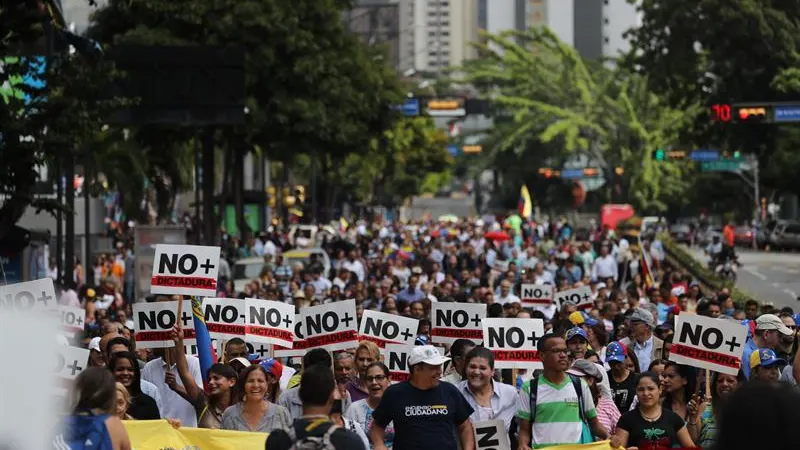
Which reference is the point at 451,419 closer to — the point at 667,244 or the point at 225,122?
the point at 225,122

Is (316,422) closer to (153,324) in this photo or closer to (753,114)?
(153,324)

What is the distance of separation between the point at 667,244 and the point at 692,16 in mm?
7974

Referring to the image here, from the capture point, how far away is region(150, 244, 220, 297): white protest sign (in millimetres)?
13016

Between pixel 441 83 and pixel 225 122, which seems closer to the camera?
pixel 225 122

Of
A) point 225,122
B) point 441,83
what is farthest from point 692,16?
point 441,83

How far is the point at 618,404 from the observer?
1229 centimetres

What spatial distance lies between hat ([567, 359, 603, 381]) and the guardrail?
57.0 feet

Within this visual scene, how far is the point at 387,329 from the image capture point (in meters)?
14.2

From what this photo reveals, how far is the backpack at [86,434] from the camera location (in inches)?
287

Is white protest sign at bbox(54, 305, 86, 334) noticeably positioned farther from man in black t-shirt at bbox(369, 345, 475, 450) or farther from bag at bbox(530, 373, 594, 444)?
man in black t-shirt at bbox(369, 345, 475, 450)

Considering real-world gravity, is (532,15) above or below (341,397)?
above

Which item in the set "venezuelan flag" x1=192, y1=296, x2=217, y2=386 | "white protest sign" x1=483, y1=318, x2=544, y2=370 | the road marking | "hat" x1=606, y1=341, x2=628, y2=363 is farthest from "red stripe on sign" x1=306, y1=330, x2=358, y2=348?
the road marking

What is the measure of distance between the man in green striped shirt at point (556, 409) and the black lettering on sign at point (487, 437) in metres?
0.14

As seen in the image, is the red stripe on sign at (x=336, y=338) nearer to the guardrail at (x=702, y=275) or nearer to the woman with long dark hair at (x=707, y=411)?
the woman with long dark hair at (x=707, y=411)
